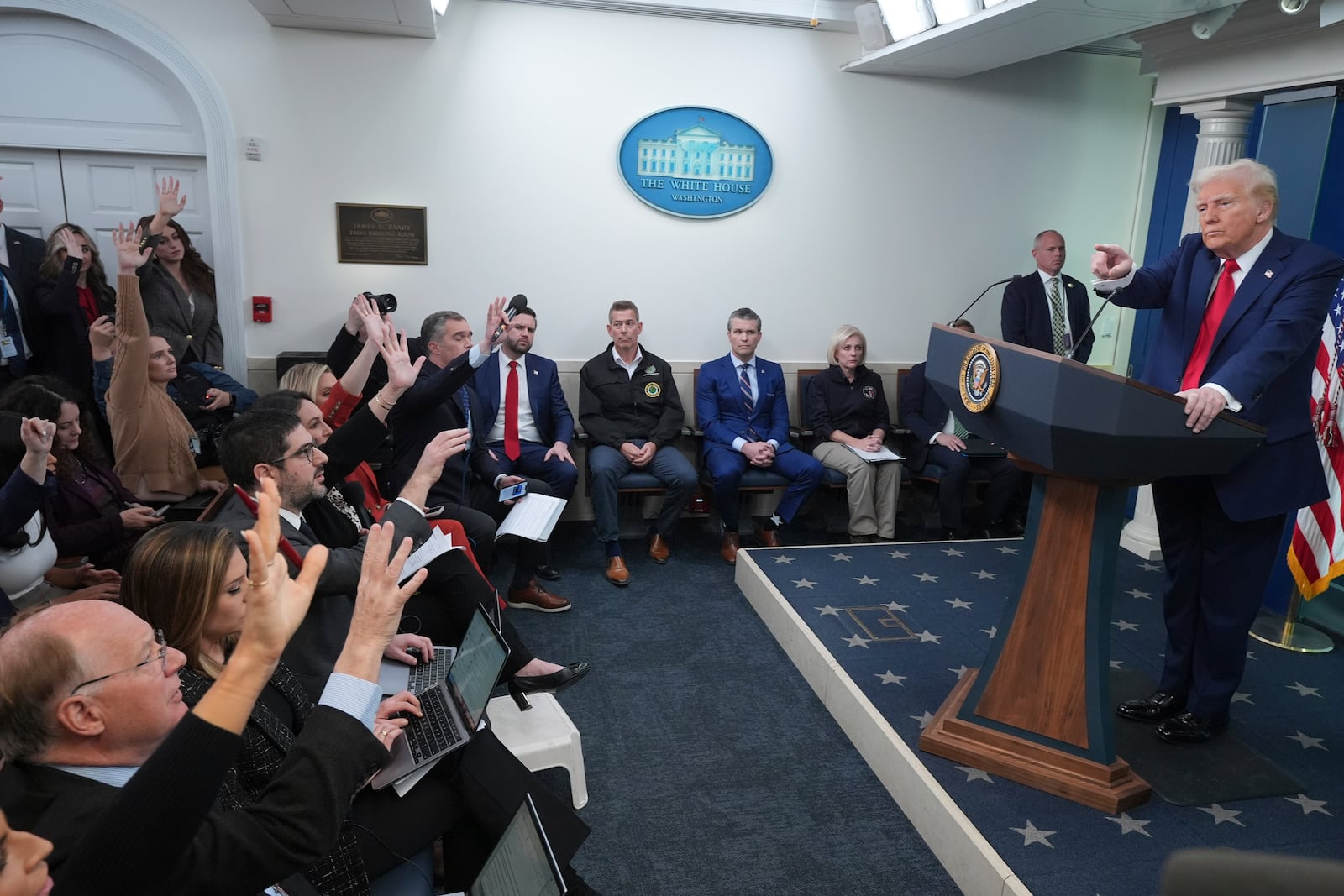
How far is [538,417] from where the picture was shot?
15.1 feet

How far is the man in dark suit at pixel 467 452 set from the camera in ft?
11.6

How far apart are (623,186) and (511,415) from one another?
145 centimetres

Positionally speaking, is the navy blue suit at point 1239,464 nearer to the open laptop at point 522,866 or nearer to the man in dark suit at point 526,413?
the open laptop at point 522,866

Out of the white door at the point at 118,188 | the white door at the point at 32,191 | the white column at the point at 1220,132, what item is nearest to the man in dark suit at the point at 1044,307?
the white column at the point at 1220,132

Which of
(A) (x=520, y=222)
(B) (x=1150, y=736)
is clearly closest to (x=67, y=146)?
(A) (x=520, y=222)

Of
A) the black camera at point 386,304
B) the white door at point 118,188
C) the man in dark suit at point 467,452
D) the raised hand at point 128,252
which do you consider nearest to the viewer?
the raised hand at point 128,252

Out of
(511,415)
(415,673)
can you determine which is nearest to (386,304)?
(511,415)

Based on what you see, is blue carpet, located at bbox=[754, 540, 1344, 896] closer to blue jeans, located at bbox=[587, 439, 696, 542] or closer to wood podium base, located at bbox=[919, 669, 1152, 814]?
wood podium base, located at bbox=[919, 669, 1152, 814]

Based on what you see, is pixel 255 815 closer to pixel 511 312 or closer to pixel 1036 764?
pixel 1036 764

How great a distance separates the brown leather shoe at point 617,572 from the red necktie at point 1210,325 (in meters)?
2.50

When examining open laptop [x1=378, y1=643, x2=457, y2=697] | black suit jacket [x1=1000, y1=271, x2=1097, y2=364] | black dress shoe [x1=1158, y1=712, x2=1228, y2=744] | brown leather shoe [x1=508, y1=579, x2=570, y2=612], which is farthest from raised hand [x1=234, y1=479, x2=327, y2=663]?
black suit jacket [x1=1000, y1=271, x2=1097, y2=364]

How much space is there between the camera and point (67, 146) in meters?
4.37

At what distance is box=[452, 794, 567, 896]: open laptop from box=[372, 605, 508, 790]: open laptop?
0.89ft

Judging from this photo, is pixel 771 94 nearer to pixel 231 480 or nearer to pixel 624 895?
pixel 231 480
